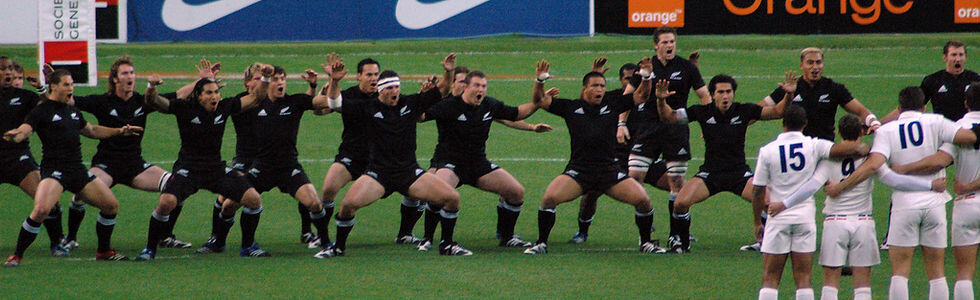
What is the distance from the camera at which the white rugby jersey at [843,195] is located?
8.97 meters

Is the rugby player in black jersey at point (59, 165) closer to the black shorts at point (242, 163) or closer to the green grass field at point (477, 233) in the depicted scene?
the green grass field at point (477, 233)

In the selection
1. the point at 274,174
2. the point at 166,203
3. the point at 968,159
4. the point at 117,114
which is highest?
the point at 117,114

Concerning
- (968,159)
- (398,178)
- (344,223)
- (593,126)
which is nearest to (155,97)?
(344,223)

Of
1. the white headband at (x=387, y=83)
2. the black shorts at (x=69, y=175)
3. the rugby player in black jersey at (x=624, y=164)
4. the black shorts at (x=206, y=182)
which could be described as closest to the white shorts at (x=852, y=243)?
the rugby player in black jersey at (x=624, y=164)

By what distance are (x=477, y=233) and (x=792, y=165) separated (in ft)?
18.0

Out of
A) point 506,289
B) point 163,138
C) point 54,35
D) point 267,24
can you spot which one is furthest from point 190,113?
point 267,24

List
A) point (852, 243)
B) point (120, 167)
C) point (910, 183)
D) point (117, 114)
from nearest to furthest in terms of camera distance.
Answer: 1. point (852, 243)
2. point (910, 183)
3. point (117, 114)
4. point (120, 167)

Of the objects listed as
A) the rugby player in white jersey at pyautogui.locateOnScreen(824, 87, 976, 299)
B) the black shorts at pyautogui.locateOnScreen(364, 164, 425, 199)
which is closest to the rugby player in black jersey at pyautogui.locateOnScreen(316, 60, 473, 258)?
the black shorts at pyautogui.locateOnScreen(364, 164, 425, 199)

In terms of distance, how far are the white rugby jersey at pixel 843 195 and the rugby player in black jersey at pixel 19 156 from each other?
7725 millimetres

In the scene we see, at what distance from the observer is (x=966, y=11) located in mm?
25156

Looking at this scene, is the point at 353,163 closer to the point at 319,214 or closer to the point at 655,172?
the point at 319,214

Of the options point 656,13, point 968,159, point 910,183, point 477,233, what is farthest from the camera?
point 656,13

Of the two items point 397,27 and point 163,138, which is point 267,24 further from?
point 163,138

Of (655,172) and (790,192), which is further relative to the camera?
(655,172)
